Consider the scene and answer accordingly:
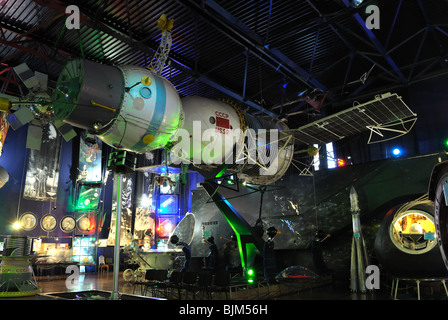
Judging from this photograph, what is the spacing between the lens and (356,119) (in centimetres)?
754

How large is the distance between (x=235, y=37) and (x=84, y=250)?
47.1 feet

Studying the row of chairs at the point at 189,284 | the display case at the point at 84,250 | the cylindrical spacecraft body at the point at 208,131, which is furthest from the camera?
the display case at the point at 84,250

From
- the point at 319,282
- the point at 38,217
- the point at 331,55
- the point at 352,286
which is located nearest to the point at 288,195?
the point at 319,282

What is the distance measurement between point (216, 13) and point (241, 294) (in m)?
7.97

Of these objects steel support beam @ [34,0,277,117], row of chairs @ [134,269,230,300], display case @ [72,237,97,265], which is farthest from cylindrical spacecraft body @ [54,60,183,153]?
display case @ [72,237,97,265]

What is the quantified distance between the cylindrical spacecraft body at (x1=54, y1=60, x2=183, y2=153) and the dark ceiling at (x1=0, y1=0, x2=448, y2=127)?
528cm

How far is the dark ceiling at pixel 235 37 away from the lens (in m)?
9.91

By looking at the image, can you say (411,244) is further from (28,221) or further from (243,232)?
(28,221)

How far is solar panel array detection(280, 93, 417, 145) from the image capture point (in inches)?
271

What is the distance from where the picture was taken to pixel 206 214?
14.3 metres

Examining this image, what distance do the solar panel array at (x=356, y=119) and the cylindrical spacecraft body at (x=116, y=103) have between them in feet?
12.6

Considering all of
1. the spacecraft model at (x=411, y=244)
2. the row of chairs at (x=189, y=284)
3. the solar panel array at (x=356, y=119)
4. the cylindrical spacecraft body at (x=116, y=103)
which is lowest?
the row of chairs at (x=189, y=284)

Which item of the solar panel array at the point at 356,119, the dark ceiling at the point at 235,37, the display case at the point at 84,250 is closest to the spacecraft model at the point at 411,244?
the solar panel array at the point at 356,119

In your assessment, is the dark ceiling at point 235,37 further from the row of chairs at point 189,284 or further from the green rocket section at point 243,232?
the row of chairs at point 189,284
